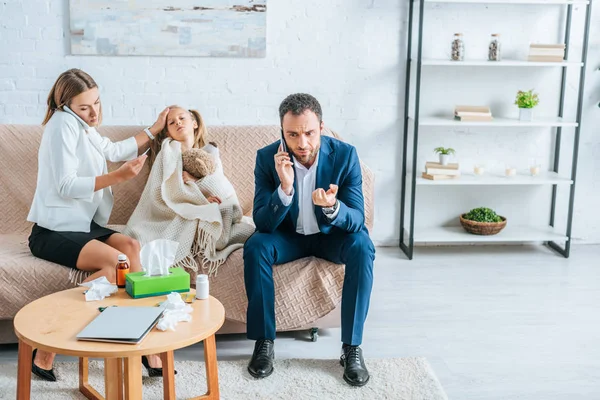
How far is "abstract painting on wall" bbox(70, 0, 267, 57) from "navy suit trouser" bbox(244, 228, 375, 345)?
1495mm

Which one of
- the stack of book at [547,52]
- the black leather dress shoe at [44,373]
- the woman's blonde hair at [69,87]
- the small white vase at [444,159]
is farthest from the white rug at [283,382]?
the stack of book at [547,52]

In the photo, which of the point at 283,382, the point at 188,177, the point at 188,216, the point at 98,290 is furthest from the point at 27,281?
the point at 283,382

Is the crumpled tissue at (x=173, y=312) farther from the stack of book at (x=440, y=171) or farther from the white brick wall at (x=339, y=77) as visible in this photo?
the stack of book at (x=440, y=171)

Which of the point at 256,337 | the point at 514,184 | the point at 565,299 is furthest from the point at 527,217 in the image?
the point at 256,337

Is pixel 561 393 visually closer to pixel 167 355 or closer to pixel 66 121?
pixel 167 355

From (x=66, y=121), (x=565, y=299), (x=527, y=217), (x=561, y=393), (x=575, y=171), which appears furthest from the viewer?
(x=527, y=217)

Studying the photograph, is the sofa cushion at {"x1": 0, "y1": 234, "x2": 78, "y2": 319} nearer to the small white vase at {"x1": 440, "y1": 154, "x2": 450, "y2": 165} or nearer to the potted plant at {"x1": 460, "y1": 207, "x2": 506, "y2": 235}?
the small white vase at {"x1": 440, "y1": 154, "x2": 450, "y2": 165}

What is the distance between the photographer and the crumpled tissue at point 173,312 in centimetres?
198

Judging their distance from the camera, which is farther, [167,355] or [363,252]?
[363,252]

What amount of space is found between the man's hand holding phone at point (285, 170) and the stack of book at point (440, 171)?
160cm

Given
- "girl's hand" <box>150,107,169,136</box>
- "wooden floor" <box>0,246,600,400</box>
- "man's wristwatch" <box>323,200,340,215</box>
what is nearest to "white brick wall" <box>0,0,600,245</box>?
"wooden floor" <box>0,246,600,400</box>

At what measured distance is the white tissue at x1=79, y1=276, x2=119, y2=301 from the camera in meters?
2.18

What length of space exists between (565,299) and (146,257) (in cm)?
207

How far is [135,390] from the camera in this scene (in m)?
1.96
